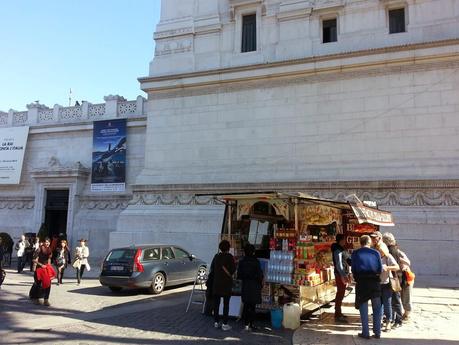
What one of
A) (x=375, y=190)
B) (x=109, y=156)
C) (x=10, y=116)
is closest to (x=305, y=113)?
(x=375, y=190)

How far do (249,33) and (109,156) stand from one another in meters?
10.4

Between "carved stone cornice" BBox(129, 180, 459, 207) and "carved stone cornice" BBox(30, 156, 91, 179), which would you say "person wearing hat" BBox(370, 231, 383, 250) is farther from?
"carved stone cornice" BBox(30, 156, 91, 179)

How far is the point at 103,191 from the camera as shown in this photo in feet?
81.8

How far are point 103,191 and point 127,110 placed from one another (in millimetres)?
4994

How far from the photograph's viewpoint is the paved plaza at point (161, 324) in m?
8.14

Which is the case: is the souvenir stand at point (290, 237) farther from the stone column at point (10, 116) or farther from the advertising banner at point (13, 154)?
the stone column at point (10, 116)

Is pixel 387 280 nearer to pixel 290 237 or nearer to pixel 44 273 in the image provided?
pixel 290 237

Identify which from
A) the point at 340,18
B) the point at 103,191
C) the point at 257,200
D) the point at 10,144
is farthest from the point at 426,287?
the point at 10,144

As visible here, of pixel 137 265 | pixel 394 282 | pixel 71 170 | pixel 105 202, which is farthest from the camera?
pixel 71 170

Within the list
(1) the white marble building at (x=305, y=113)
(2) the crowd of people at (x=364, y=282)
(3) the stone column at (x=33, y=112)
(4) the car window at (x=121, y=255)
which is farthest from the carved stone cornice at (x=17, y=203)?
(2) the crowd of people at (x=364, y=282)

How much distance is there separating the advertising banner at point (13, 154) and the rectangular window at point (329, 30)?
1887 cm

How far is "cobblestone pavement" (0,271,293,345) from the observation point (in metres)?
8.23

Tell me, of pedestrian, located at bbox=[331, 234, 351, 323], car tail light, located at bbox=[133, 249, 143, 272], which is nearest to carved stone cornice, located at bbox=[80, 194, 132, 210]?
car tail light, located at bbox=[133, 249, 143, 272]

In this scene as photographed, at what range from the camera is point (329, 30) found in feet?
68.8
